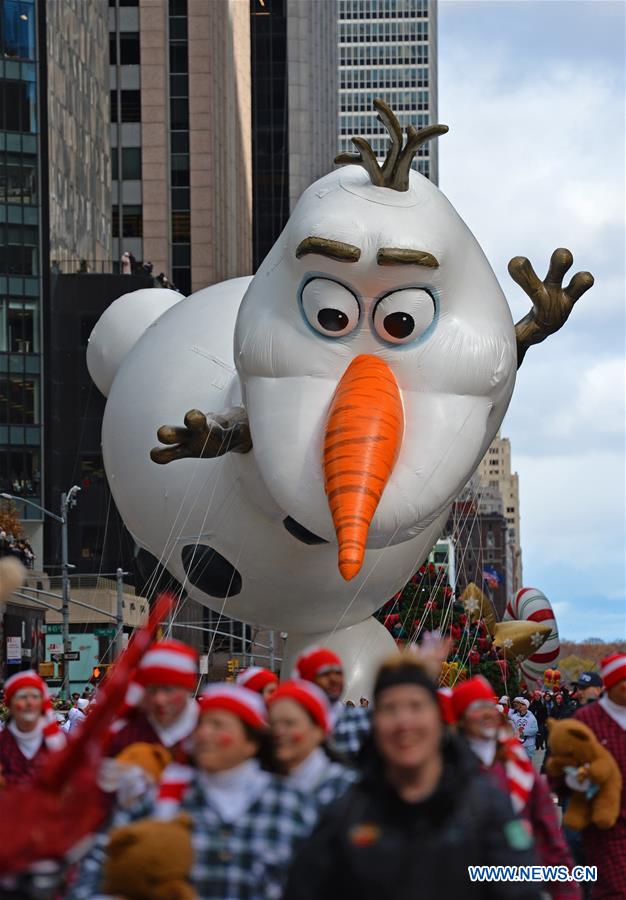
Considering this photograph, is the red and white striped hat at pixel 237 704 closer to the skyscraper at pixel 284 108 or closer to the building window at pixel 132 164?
the building window at pixel 132 164

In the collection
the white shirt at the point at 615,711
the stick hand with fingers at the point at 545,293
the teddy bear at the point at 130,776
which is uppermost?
the stick hand with fingers at the point at 545,293

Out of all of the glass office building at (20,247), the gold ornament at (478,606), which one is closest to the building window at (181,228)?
the glass office building at (20,247)

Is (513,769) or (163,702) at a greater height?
(163,702)

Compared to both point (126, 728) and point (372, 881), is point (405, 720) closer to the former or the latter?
point (372, 881)

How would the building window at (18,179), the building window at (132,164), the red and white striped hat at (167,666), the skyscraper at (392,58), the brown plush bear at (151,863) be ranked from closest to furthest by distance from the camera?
the brown plush bear at (151,863) < the red and white striped hat at (167,666) < the building window at (18,179) < the building window at (132,164) < the skyscraper at (392,58)

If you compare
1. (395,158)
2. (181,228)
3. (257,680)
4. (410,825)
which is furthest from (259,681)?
(181,228)

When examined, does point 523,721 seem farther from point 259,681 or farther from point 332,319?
point 259,681

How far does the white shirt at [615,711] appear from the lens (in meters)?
7.84

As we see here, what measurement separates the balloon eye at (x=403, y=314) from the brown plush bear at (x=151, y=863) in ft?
23.6

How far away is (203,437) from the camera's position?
41.1 ft

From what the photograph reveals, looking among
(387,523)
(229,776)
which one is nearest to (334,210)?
(387,523)

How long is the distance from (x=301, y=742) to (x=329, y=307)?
6.65m

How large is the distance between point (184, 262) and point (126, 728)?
66362 mm

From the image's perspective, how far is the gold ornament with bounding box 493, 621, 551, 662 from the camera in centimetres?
2505
